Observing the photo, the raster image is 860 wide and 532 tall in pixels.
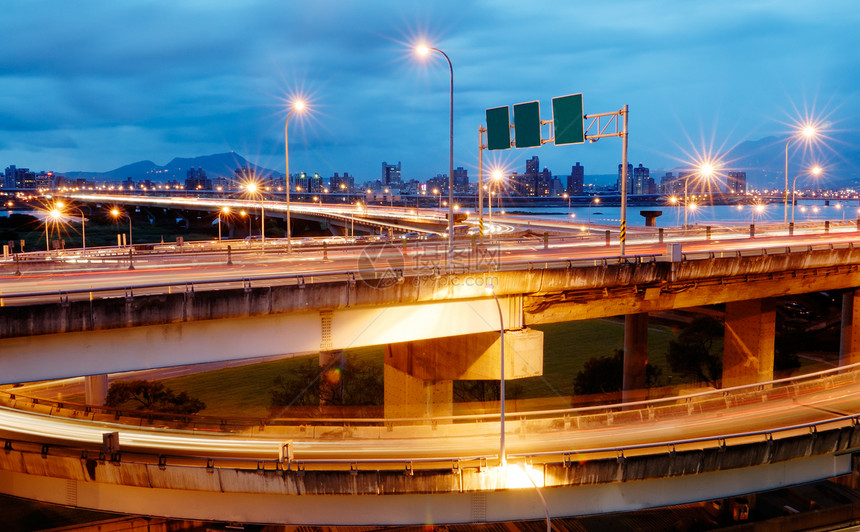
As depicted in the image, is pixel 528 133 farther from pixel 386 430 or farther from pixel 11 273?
pixel 11 273

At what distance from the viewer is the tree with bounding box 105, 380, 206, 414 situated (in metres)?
33.6

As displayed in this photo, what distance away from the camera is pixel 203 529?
68.4ft

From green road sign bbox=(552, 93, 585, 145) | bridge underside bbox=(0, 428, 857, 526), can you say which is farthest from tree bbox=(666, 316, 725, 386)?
bridge underside bbox=(0, 428, 857, 526)

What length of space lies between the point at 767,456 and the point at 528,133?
15.2 metres

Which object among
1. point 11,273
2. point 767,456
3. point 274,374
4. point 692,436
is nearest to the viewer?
point 767,456

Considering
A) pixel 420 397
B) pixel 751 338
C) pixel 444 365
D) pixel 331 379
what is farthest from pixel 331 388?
pixel 751 338

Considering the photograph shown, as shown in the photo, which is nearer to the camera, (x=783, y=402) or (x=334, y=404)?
(x=783, y=402)

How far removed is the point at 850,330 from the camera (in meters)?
38.6

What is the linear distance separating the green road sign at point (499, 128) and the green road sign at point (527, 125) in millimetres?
453

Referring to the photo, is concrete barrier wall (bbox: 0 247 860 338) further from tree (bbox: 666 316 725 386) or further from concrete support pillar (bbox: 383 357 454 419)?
tree (bbox: 666 316 725 386)

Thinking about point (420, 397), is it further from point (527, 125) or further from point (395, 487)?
point (527, 125)

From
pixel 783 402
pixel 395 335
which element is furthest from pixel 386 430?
pixel 783 402

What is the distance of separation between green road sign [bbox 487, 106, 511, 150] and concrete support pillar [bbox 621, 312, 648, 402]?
1245cm

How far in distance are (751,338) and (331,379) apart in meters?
23.3
